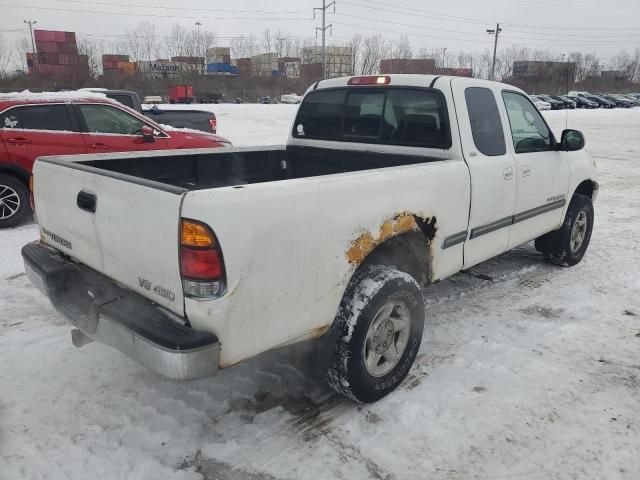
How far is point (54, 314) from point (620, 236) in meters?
6.69

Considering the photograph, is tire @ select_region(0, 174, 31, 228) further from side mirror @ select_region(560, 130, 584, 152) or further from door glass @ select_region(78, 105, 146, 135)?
side mirror @ select_region(560, 130, 584, 152)

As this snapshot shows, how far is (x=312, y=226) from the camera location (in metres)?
2.53

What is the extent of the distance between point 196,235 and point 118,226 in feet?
2.01

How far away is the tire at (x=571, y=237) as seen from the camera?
536 centimetres

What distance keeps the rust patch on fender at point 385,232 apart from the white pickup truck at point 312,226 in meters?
0.01

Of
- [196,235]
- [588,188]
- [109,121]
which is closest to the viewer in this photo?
[196,235]

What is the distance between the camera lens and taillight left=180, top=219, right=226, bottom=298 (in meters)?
2.20

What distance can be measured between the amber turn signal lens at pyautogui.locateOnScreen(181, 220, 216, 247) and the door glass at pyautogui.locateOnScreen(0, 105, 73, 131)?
19.3ft

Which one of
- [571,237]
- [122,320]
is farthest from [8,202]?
[571,237]

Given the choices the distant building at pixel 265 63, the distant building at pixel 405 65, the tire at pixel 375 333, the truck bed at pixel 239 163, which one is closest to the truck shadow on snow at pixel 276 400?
the tire at pixel 375 333

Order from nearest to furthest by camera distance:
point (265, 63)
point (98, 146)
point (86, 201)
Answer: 1. point (86, 201)
2. point (98, 146)
3. point (265, 63)

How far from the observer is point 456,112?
12.4 ft

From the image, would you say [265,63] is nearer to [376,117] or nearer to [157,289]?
[376,117]

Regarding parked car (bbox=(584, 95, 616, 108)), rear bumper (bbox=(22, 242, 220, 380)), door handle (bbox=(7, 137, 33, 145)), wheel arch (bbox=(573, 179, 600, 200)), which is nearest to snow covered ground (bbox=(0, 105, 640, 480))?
rear bumper (bbox=(22, 242, 220, 380))
